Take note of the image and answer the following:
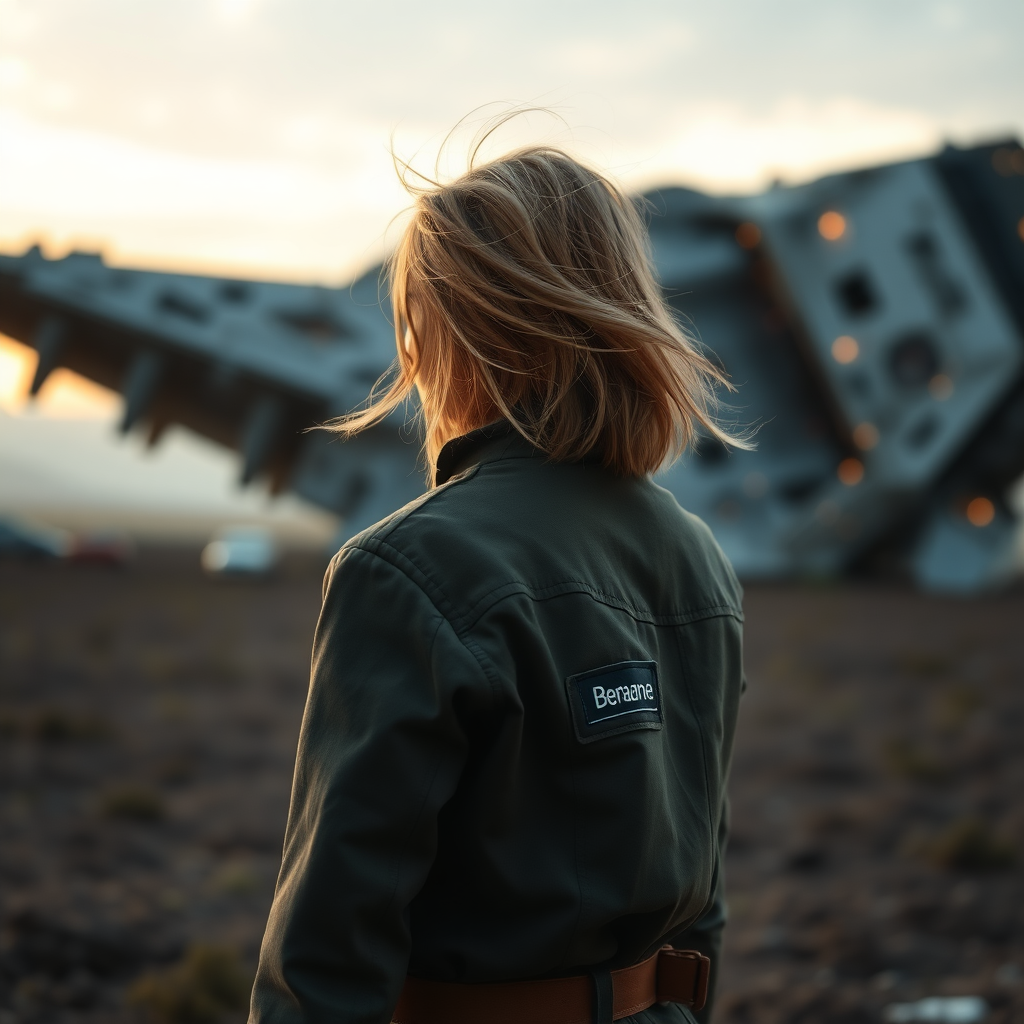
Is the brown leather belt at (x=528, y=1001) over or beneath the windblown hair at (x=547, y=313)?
beneath

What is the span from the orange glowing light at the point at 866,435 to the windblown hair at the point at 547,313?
22832 mm

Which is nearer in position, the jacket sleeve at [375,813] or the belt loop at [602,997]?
the jacket sleeve at [375,813]

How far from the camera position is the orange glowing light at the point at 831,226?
77.6 feet

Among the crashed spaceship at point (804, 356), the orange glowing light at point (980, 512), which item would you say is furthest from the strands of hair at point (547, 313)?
the orange glowing light at point (980, 512)

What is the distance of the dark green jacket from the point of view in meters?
1.59

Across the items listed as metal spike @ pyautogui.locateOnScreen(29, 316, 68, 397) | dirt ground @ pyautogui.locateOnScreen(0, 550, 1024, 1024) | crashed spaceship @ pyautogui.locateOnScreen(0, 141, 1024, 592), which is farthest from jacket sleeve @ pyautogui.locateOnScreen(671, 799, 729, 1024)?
metal spike @ pyautogui.locateOnScreen(29, 316, 68, 397)

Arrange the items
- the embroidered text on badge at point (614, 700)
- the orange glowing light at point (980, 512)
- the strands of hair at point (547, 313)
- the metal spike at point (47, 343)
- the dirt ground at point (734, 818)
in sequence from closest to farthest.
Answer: the embroidered text on badge at point (614, 700), the strands of hair at point (547, 313), the dirt ground at point (734, 818), the metal spike at point (47, 343), the orange glowing light at point (980, 512)

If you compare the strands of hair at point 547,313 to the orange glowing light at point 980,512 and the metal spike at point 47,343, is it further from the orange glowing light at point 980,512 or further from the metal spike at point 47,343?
the orange glowing light at point 980,512

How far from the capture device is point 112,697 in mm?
12711

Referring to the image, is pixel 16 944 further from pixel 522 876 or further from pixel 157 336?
pixel 157 336

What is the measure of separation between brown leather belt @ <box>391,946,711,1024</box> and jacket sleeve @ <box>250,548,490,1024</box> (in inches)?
6.2

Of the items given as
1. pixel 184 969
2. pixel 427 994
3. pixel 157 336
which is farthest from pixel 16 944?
pixel 157 336

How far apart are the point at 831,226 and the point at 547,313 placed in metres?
23.9

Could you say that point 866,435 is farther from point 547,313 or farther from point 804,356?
point 547,313
